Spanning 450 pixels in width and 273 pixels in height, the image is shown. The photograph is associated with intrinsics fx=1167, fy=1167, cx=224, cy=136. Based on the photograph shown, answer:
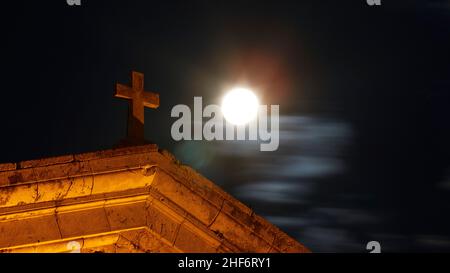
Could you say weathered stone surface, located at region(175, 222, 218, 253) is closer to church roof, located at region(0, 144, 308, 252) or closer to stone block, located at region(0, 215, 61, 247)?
church roof, located at region(0, 144, 308, 252)

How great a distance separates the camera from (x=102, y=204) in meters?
13.3

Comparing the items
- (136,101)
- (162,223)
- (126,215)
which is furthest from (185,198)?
(136,101)

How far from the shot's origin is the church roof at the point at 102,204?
13.2 metres

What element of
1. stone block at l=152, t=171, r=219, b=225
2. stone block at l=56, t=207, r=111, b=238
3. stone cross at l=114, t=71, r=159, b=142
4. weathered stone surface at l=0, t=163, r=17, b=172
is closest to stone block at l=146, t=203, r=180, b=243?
stone block at l=152, t=171, r=219, b=225

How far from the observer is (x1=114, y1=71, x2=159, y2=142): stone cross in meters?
14.0

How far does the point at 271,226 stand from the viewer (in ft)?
44.7

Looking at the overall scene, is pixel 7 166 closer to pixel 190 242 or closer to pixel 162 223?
pixel 162 223

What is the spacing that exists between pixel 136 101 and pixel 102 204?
5.30 ft

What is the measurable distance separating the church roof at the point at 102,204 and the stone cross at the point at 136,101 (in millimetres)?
725

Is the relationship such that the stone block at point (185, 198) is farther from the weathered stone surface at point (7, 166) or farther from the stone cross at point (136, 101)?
Result: the weathered stone surface at point (7, 166)

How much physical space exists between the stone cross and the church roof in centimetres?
73

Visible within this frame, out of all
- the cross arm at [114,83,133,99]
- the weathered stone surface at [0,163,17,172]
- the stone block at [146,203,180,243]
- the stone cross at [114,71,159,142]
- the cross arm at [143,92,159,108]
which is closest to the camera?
the weathered stone surface at [0,163,17,172]
